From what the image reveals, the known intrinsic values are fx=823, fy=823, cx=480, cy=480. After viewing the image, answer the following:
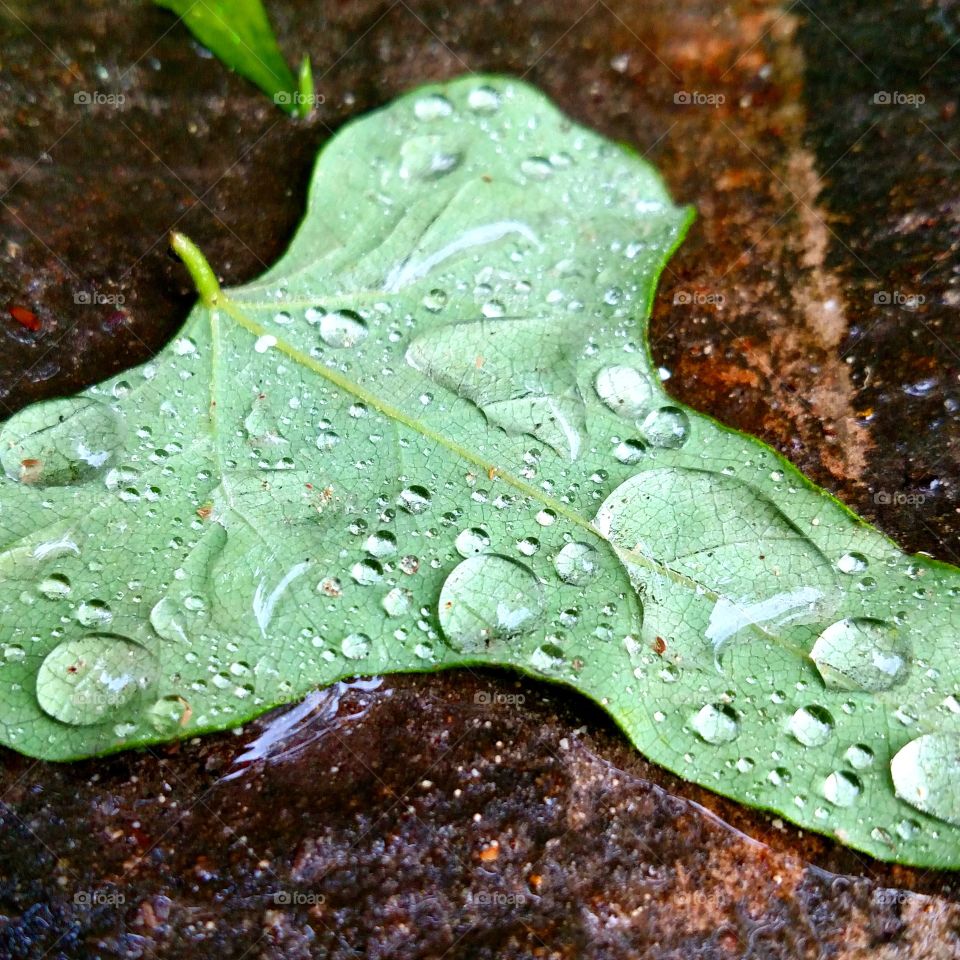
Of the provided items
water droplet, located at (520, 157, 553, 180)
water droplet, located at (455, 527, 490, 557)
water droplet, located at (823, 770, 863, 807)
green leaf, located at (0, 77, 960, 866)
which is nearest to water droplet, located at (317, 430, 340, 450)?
green leaf, located at (0, 77, 960, 866)

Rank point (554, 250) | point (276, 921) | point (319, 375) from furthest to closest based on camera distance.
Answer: point (554, 250), point (319, 375), point (276, 921)

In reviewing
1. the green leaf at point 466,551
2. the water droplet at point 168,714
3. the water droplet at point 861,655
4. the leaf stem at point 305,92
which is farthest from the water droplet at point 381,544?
the leaf stem at point 305,92

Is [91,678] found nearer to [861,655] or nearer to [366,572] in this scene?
[366,572]

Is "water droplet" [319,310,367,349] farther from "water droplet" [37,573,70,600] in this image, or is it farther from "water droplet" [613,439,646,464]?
"water droplet" [37,573,70,600]

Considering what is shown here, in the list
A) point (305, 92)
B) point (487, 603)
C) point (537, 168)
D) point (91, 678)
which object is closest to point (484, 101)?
point (537, 168)

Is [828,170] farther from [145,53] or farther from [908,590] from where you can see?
[145,53]

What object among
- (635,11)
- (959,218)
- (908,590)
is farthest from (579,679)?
(635,11)

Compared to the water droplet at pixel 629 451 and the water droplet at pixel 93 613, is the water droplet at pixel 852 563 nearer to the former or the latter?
the water droplet at pixel 629 451
